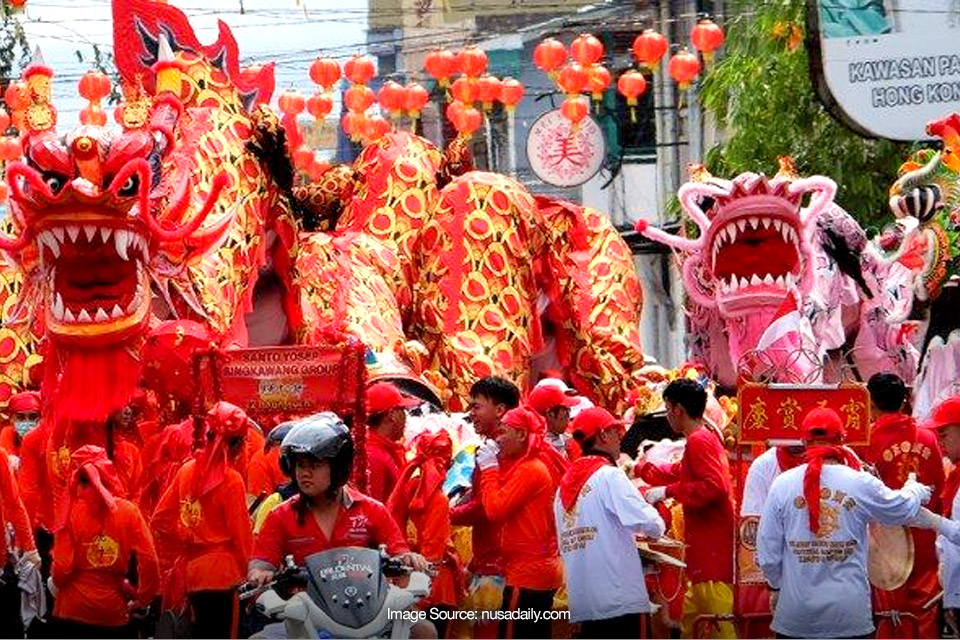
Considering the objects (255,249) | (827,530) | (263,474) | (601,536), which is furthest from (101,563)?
(255,249)

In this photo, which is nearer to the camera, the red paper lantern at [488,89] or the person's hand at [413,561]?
the person's hand at [413,561]

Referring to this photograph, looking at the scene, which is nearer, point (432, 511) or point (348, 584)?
point (348, 584)

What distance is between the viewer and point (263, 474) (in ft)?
42.0

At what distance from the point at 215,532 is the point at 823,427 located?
2647 mm

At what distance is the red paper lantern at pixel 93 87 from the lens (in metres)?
24.4

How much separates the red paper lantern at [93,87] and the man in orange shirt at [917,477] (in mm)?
12755

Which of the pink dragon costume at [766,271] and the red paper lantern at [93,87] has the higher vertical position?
Result: the red paper lantern at [93,87]

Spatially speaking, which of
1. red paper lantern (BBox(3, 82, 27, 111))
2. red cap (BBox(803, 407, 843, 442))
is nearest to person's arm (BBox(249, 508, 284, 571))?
red cap (BBox(803, 407, 843, 442))

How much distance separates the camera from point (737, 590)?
12.5 meters

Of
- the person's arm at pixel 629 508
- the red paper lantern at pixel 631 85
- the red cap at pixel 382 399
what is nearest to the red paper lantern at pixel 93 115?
the red paper lantern at pixel 631 85

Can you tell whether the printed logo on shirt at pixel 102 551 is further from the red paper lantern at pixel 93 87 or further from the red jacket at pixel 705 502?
the red paper lantern at pixel 93 87

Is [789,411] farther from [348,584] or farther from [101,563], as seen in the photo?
[348,584]

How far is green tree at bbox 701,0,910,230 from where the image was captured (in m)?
27.0

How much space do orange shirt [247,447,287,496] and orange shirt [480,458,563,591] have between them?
1133 millimetres
